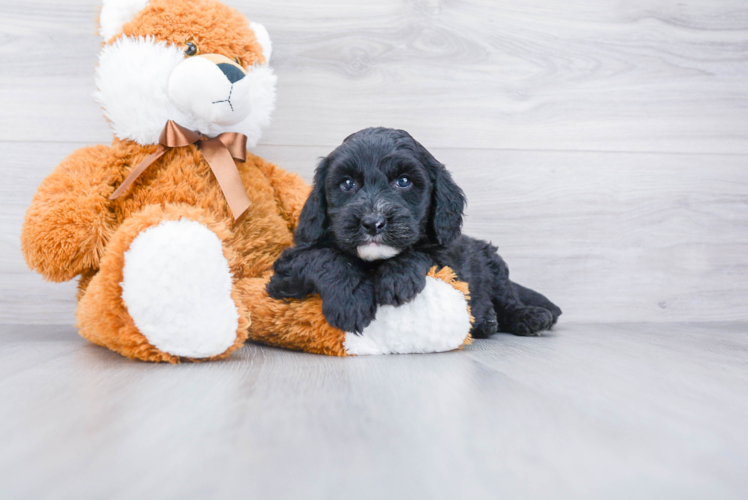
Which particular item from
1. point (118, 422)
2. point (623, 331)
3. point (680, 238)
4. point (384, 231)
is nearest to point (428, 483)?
point (118, 422)

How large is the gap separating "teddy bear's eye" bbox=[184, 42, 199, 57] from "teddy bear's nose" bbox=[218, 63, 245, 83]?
9cm

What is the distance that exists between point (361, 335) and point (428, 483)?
0.56m

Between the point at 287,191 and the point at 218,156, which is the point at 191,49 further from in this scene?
the point at 287,191

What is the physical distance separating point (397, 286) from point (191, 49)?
2.38ft

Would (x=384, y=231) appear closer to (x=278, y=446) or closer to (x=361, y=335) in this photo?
(x=361, y=335)

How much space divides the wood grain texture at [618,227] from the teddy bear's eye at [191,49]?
31.7 inches

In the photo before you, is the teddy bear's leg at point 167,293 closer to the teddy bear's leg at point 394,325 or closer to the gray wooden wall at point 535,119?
the teddy bear's leg at point 394,325

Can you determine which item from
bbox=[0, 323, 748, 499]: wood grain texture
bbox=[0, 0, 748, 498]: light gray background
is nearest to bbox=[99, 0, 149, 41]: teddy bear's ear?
bbox=[0, 0, 748, 498]: light gray background

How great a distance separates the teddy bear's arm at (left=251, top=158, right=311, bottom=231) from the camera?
136cm

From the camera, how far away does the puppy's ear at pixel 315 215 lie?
3.70 feet

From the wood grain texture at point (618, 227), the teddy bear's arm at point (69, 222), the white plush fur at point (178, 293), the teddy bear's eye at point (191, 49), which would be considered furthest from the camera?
the wood grain texture at point (618, 227)

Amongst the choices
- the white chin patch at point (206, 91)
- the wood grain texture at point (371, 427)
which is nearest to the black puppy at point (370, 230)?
the wood grain texture at point (371, 427)

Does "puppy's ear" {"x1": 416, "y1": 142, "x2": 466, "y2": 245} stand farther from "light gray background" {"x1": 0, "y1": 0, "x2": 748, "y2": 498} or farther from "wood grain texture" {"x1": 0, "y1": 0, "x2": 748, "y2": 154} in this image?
"wood grain texture" {"x1": 0, "y1": 0, "x2": 748, "y2": 154}

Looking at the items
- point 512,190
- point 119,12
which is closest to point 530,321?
point 512,190
